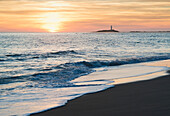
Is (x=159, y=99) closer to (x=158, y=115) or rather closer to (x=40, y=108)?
(x=158, y=115)

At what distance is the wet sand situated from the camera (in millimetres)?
5230

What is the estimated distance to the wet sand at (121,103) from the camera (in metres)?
5.23

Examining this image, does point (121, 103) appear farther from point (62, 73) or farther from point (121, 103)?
point (62, 73)

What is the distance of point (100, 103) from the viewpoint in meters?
6.07

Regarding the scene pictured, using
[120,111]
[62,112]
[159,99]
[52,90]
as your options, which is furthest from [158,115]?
[52,90]

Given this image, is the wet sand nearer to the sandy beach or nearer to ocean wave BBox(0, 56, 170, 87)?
the sandy beach

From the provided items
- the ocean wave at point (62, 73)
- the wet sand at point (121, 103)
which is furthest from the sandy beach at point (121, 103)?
the ocean wave at point (62, 73)

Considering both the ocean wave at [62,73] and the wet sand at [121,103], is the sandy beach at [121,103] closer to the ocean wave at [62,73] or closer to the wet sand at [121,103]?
the wet sand at [121,103]

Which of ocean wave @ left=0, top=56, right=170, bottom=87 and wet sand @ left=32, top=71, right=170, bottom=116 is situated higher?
wet sand @ left=32, top=71, right=170, bottom=116

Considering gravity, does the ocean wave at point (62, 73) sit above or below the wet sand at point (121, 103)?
below

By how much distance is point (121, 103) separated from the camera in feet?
19.6

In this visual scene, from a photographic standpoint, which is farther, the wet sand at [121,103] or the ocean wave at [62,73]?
the ocean wave at [62,73]

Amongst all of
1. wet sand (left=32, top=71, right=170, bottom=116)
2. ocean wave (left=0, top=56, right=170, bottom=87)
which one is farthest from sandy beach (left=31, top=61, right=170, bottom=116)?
ocean wave (left=0, top=56, right=170, bottom=87)

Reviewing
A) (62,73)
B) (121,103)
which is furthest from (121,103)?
(62,73)
